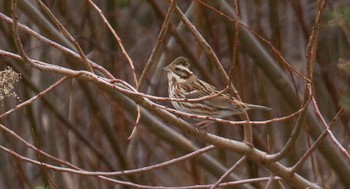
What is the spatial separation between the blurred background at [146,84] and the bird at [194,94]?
4.86 ft

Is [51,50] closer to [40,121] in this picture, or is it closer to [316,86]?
[40,121]

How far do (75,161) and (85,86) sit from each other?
3.87 feet

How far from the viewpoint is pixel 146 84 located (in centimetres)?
988

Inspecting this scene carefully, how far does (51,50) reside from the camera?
10.5m

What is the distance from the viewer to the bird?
20.7 ft

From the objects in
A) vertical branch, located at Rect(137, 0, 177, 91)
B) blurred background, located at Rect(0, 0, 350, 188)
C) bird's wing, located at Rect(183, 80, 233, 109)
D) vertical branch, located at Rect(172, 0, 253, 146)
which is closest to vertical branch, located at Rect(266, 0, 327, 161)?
vertical branch, located at Rect(172, 0, 253, 146)

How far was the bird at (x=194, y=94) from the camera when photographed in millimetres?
6304

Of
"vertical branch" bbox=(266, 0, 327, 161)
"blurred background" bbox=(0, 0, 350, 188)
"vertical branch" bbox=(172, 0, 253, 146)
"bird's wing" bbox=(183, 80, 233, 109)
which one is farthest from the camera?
"blurred background" bbox=(0, 0, 350, 188)

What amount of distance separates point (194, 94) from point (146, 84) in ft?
10.9

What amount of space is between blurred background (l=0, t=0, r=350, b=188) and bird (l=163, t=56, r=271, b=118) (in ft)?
4.86

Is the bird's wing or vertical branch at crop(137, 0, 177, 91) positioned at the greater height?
vertical branch at crop(137, 0, 177, 91)

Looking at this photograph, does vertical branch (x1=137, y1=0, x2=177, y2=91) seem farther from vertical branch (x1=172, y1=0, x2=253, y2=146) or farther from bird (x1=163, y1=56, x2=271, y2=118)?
bird (x1=163, y1=56, x2=271, y2=118)

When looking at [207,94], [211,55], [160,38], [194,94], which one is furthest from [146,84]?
[160,38]

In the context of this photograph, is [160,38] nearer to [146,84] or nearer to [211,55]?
[211,55]
